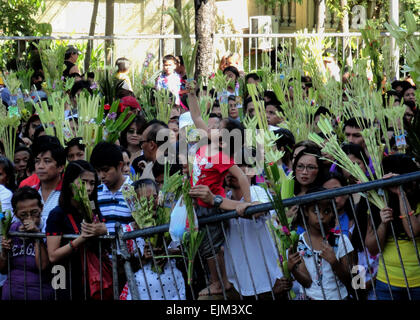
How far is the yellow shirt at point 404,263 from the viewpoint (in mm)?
4570

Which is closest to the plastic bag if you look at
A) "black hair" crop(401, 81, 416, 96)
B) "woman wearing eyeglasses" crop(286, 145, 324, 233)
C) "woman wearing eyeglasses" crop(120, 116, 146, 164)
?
"woman wearing eyeglasses" crop(286, 145, 324, 233)

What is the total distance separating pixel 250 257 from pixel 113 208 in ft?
3.55

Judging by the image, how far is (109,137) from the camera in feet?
22.1

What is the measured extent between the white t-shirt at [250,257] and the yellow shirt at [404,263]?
0.63 metres

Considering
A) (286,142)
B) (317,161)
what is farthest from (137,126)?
(317,161)

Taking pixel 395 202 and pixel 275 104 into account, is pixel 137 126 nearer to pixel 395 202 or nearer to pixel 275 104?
pixel 275 104

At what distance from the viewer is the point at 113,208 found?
17.7ft

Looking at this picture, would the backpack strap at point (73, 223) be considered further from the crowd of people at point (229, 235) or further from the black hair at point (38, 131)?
the black hair at point (38, 131)

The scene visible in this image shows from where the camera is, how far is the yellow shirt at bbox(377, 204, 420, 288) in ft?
15.0

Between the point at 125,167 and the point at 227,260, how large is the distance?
1.65 meters

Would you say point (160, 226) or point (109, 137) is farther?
point (109, 137)

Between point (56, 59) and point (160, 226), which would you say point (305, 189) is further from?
point (56, 59)
